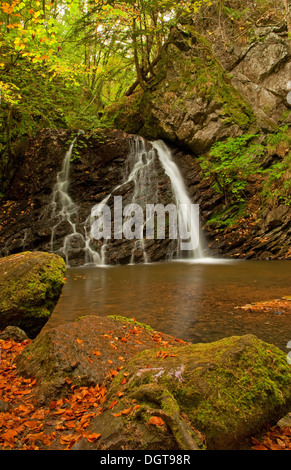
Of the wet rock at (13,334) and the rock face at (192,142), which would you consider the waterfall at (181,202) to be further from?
the wet rock at (13,334)

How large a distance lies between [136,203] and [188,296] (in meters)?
7.16

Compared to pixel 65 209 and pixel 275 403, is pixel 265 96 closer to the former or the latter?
pixel 65 209

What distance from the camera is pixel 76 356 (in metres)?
2.96

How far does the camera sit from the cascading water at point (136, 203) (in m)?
12.0

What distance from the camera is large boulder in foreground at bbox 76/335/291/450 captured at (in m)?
1.77

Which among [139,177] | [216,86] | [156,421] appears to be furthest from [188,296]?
[216,86]

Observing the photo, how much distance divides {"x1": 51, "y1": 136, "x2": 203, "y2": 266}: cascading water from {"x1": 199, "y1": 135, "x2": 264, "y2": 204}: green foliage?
1577mm

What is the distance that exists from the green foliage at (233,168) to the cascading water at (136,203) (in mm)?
1577

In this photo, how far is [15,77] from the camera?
11547 millimetres

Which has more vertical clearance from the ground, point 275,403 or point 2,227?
point 2,227

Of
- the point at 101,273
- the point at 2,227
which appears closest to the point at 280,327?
the point at 101,273

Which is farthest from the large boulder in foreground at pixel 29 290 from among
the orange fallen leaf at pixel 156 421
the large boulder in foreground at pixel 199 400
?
the orange fallen leaf at pixel 156 421

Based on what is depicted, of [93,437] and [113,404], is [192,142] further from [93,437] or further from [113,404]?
[93,437]
